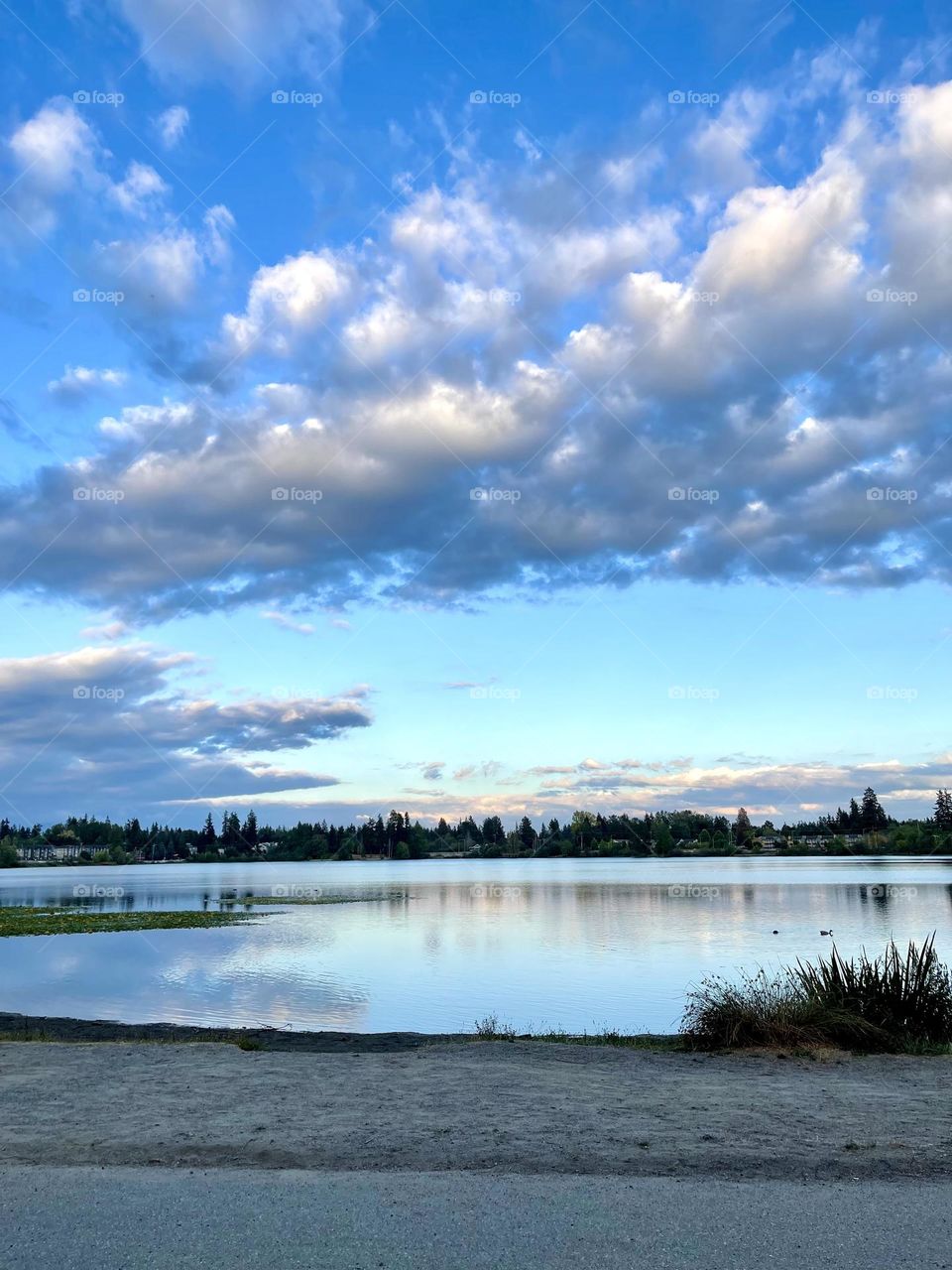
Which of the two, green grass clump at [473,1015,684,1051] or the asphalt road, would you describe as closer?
the asphalt road

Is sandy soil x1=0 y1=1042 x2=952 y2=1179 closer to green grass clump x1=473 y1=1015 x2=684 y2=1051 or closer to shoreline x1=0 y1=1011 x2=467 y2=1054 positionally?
green grass clump x1=473 y1=1015 x2=684 y2=1051

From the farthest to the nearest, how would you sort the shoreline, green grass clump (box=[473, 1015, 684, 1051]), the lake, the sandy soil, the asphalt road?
the lake < the shoreline < green grass clump (box=[473, 1015, 684, 1051]) < the sandy soil < the asphalt road

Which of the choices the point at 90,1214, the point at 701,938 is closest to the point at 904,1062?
the point at 90,1214

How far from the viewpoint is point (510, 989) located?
3120 cm

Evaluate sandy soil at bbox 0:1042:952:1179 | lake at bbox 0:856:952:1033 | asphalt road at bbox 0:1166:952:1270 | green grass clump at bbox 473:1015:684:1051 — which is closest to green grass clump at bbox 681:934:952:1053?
green grass clump at bbox 473:1015:684:1051

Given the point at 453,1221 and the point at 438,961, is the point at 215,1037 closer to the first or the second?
the point at 453,1221

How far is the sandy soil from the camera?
905 cm

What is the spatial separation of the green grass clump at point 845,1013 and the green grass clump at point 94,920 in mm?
41391

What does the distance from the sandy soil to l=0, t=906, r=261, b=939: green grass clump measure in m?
38.7

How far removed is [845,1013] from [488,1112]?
30.9 ft

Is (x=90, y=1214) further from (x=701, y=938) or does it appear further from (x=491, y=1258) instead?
(x=701, y=938)

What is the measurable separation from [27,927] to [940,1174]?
53.2 meters

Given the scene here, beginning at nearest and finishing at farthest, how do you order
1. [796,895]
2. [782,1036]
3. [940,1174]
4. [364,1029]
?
1. [940,1174]
2. [782,1036]
3. [364,1029]
4. [796,895]

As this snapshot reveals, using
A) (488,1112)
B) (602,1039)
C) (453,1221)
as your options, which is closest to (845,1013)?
(602,1039)
